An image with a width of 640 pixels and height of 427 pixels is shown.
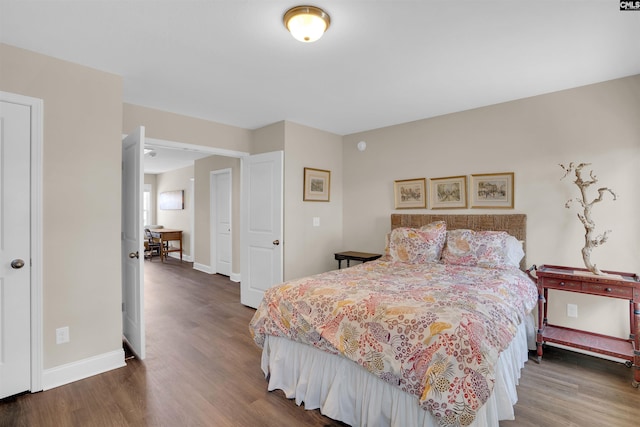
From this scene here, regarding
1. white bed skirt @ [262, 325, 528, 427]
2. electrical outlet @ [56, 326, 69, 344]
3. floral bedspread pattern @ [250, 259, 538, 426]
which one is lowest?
white bed skirt @ [262, 325, 528, 427]

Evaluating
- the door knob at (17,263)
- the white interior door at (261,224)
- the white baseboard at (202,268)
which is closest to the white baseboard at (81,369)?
the door knob at (17,263)

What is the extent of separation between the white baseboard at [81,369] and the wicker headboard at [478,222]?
3364mm

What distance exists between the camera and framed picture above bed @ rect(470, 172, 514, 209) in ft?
11.2

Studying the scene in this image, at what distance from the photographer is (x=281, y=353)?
2328 millimetres

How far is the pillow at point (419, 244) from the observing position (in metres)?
3.29

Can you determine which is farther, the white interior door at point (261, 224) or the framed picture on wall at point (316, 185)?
the framed picture on wall at point (316, 185)

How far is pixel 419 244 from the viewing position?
334cm

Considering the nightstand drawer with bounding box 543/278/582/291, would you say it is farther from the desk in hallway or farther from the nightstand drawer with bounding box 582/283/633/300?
the desk in hallway

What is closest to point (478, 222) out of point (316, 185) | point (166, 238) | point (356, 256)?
point (356, 256)

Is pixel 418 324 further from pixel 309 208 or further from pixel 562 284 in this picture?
pixel 309 208

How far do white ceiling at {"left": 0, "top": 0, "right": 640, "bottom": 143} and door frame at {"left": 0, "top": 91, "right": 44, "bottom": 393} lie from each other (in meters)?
0.54

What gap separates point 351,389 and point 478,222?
2496mm

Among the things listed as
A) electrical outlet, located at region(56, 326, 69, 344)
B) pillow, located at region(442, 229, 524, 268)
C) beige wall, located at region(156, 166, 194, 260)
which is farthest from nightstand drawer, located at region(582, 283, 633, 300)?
beige wall, located at region(156, 166, 194, 260)

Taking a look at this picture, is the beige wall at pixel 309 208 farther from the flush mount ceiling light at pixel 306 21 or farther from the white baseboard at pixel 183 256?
the white baseboard at pixel 183 256
